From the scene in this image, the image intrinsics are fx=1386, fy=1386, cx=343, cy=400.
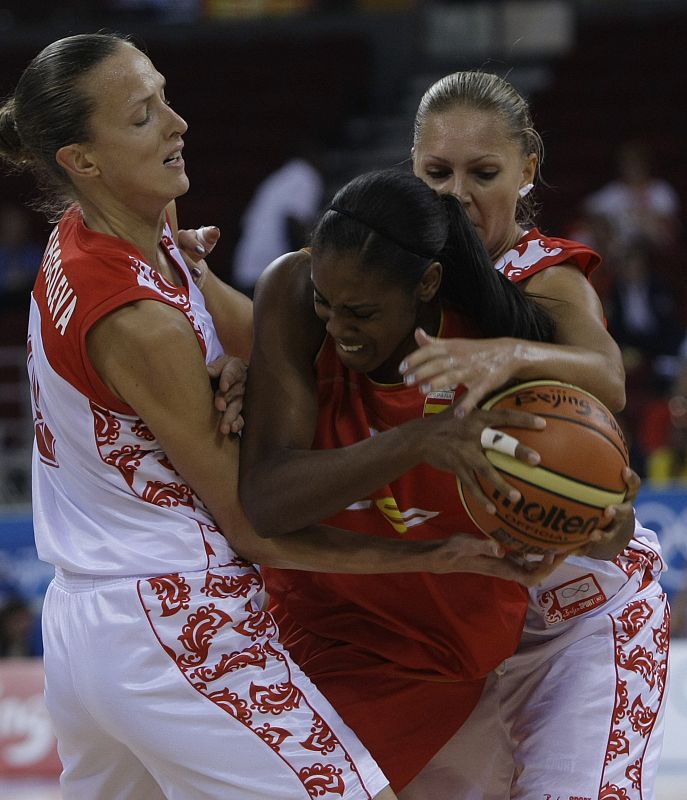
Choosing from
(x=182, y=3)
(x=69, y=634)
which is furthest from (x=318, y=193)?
(x=69, y=634)

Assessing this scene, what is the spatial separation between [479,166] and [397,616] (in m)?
0.99

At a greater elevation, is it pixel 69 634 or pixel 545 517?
pixel 545 517

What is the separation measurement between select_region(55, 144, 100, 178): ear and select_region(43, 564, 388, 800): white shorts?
801 millimetres

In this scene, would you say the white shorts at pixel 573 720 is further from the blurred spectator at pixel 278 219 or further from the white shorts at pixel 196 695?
the blurred spectator at pixel 278 219

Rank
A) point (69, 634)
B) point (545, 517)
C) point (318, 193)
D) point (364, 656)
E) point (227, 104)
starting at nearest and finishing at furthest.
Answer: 1. point (545, 517)
2. point (69, 634)
3. point (364, 656)
4. point (318, 193)
5. point (227, 104)

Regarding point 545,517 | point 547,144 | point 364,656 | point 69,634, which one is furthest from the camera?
point 547,144

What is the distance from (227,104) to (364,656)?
35.0ft

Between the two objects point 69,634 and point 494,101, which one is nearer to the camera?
point 69,634

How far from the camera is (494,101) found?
3.06 metres

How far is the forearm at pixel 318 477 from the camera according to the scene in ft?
8.25

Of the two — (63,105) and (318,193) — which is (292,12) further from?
(63,105)

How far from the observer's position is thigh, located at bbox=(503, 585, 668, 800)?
9.58 feet

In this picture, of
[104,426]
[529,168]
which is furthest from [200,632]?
[529,168]

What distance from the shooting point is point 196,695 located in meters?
2.60
